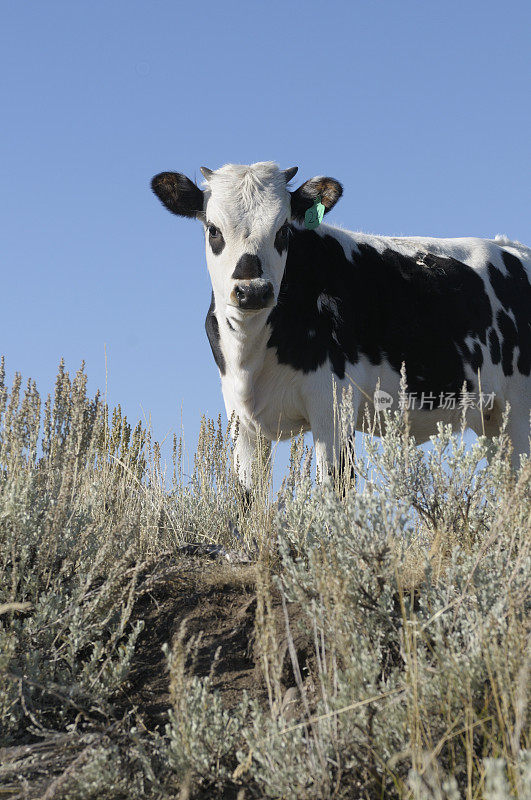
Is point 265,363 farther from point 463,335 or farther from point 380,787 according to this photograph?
point 380,787

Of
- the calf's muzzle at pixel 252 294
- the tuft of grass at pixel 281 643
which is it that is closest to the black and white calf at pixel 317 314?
the calf's muzzle at pixel 252 294

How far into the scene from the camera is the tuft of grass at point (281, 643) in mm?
2576

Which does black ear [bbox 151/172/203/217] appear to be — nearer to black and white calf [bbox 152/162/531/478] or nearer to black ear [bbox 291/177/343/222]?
black and white calf [bbox 152/162/531/478]

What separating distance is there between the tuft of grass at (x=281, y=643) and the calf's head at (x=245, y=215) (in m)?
1.35

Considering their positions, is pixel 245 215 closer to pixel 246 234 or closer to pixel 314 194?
pixel 246 234

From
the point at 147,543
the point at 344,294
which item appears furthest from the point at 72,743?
the point at 344,294

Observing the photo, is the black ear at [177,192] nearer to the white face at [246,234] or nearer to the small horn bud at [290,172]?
the white face at [246,234]

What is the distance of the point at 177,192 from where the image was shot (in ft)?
21.2

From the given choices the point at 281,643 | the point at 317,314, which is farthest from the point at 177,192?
the point at 281,643

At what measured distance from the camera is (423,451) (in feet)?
13.6

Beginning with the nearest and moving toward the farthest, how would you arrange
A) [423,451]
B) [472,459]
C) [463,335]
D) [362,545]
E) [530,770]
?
[530,770]
[362,545]
[472,459]
[423,451]
[463,335]

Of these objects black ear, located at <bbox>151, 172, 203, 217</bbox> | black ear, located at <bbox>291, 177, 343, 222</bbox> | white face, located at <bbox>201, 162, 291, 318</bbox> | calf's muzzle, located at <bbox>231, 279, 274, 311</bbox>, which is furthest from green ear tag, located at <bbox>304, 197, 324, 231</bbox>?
calf's muzzle, located at <bbox>231, 279, 274, 311</bbox>

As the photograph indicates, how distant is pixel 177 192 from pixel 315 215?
1.14 m

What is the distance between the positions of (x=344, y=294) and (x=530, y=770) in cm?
490
